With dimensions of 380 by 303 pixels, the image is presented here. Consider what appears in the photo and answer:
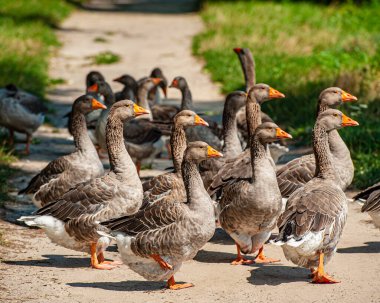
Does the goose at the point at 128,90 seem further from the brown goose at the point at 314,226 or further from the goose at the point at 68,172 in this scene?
the brown goose at the point at 314,226

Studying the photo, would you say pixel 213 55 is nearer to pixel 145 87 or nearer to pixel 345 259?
pixel 145 87

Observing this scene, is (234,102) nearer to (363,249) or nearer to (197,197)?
(363,249)

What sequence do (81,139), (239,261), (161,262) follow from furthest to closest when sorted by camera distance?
(81,139)
(239,261)
(161,262)

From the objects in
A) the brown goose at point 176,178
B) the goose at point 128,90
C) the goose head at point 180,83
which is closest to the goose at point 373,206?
the brown goose at point 176,178

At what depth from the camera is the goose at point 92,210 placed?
348 inches

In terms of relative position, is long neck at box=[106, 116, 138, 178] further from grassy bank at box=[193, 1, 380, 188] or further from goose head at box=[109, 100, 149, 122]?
grassy bank at box=[193, 1, 380, 188]

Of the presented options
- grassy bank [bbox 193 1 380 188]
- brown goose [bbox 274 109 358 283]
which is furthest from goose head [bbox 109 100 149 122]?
grassy bank [bbox 193 1 380 188]

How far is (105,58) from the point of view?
23766 mm

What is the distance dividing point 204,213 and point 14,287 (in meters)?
1.90

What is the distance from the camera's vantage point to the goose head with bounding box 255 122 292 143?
8836 mm

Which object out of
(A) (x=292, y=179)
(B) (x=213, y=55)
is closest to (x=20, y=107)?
(A) (x=292, y=179)

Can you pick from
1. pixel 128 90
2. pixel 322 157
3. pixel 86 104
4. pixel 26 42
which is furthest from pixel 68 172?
pixel 26 42

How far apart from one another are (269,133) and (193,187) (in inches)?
48.2

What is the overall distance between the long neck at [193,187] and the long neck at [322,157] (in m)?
1.44
